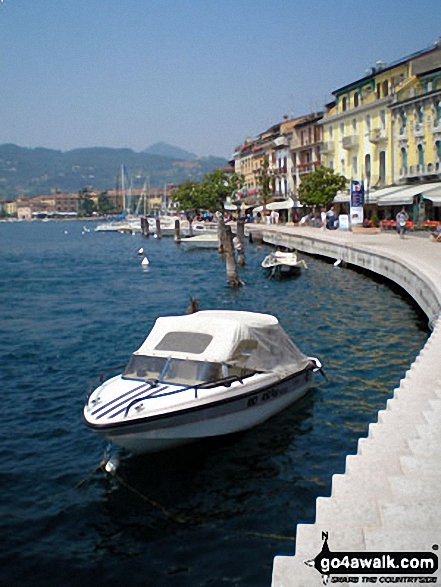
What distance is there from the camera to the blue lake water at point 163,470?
9773mm

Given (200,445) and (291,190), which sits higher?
(291,190)

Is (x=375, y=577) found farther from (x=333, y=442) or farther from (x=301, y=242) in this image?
(x=301, y=242)

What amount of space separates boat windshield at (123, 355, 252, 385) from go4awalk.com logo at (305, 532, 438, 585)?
268 inches

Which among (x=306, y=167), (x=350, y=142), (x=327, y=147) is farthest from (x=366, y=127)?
(x=306, y=167)

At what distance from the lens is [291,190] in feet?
325

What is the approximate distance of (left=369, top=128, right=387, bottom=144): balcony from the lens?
65750mm

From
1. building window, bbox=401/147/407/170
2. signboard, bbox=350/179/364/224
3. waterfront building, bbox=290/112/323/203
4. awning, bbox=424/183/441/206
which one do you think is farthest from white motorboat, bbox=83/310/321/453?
waterfront building, bbox=290/112/323/203

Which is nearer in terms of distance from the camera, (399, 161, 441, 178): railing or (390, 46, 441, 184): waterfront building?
(399, 161, 441, 178): railing

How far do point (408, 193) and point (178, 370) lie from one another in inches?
1730

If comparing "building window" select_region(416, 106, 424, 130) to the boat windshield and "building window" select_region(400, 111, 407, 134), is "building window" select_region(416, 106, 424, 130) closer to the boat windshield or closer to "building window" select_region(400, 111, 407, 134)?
"building window" select_region(400, 111, 407, 134)

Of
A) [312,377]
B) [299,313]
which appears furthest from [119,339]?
[312,377]

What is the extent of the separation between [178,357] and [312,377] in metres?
4.17

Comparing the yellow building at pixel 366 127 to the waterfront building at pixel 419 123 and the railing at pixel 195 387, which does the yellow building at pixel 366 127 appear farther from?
the railing at pixel 195 387

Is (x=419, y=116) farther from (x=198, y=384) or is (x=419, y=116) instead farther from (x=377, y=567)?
(x=377, y=567)
